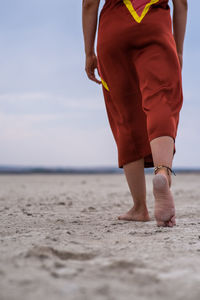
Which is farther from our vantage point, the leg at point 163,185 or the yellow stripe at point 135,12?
the yellow stripe at point 135,12

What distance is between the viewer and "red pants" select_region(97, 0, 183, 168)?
200 centimetres

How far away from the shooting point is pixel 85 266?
1.21m

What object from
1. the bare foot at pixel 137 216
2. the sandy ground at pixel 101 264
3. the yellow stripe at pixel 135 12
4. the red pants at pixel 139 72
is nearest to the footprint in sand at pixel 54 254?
the sandy ground at pixel 101 264

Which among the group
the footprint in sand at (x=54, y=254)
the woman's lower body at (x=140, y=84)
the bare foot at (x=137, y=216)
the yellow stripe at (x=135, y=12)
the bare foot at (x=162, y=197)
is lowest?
the bare foot at (x=137, y=216)

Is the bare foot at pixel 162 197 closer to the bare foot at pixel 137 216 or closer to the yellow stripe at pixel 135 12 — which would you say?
the bare foot at pixel 137 216

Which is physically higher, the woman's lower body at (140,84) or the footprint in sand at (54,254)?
the woman's lower body at (140,84)

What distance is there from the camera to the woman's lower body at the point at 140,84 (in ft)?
6.43

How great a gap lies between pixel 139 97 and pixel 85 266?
1.37 meters

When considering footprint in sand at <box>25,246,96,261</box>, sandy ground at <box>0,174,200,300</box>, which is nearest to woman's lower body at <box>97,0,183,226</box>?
sandy ground at <box>0,174,200,300</box>

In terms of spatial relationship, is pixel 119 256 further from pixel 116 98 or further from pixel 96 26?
pixel 96 26

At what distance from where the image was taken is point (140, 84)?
211cm

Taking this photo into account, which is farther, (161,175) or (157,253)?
(161,175)

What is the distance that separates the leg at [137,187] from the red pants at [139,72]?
56 mm

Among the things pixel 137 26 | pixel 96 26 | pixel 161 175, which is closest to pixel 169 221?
pixel 161 175
